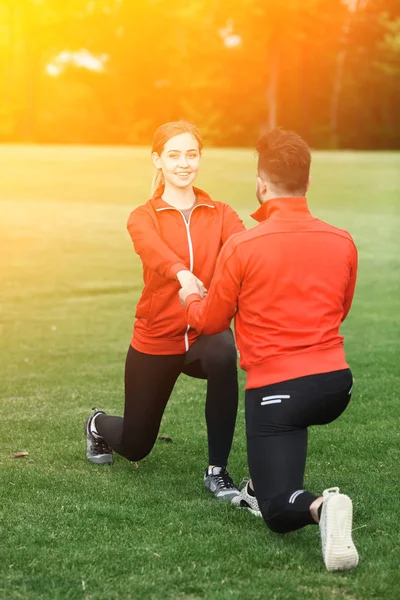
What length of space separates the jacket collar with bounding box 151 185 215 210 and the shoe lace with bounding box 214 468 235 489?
134cm

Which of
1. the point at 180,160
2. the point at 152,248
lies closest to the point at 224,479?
the point at 152,248

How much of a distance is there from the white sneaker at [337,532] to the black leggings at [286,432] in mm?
183

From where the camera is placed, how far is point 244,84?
62125 millimetres

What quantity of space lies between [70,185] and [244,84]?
3303cm

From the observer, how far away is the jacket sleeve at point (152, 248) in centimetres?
456

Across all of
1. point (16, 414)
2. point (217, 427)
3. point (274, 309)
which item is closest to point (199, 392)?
point (16, 414)

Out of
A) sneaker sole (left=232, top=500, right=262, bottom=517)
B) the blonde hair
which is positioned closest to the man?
sneaker sole (left=232, top=500, right=262, bottom=517)

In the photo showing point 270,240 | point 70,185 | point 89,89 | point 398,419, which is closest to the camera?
point 270,240

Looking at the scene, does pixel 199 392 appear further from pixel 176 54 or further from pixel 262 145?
pixel 176 54

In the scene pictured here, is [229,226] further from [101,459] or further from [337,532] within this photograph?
[337,532]

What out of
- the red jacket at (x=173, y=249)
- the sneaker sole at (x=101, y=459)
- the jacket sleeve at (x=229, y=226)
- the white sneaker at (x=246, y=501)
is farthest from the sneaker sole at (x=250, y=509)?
the jacket sleeve at (x=229, y=226)

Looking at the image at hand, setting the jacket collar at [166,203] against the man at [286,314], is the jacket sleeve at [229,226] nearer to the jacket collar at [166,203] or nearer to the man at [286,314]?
the jacket collar at [166,203]

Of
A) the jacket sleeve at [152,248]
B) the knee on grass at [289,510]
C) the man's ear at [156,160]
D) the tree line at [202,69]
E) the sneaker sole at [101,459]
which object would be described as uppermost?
the tree line at [202,69]

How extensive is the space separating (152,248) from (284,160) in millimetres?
1014
